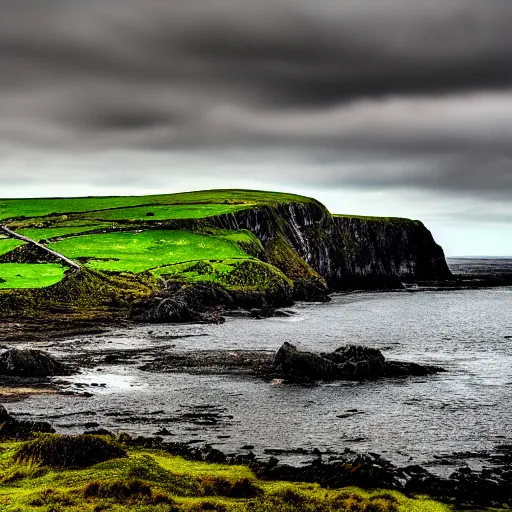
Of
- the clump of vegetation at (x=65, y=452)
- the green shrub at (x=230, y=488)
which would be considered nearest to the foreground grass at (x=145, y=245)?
the clump of vegetation at (x=65, y=452)

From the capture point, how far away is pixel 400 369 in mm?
62031

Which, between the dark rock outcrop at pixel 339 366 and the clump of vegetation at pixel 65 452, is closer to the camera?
the clump of vegetation at pixel 65 452

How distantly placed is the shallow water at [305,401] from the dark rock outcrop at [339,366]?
2.42m

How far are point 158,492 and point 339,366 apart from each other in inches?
1398

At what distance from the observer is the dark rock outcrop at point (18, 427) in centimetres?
3634

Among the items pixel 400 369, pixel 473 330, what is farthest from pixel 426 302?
pixel 400 369

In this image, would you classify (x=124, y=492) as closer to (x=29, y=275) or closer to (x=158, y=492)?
(x=158, y=492)

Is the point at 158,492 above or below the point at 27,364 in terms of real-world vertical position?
above

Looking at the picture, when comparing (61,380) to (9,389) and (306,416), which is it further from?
(306,416)

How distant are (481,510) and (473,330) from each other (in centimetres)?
7712

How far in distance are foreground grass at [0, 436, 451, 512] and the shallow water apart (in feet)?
25.8

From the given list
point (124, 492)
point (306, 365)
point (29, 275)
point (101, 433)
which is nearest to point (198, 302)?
point (29, 275)

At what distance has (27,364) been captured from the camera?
187 feet

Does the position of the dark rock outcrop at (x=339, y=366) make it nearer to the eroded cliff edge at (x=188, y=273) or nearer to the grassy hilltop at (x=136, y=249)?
the eroded cliff edge at (x=188, y=273)
